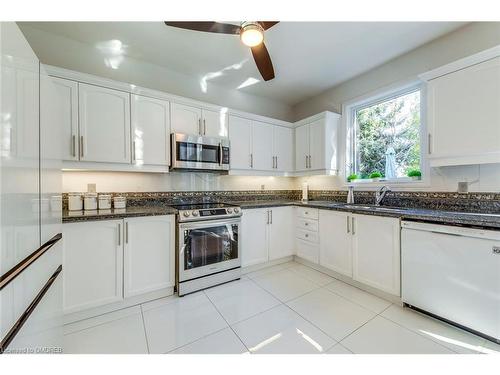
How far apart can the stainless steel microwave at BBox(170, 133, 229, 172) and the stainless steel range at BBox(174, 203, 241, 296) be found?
0.56m

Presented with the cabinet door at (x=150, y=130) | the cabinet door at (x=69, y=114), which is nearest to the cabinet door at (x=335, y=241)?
the cabinet door at (x=150, y=130)

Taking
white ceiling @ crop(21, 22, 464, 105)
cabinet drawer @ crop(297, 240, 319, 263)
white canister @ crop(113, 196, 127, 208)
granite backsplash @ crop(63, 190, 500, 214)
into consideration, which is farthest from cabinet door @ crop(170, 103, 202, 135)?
cabinet drawer @ crop(297, 240, 319, 263)

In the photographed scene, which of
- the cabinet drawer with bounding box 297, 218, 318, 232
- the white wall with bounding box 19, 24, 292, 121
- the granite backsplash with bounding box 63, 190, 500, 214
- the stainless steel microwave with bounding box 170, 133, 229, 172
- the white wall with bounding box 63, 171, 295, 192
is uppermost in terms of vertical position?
the white wall with bounding box 19, 24, 292, 121

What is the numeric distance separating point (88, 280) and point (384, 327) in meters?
2.47

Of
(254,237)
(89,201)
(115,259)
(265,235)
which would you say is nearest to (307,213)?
(265,235)

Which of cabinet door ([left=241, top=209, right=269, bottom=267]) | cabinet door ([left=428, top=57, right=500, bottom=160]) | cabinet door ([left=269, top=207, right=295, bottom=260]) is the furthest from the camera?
cabinet door ([left=269, top=207, right=295, bottom=260])

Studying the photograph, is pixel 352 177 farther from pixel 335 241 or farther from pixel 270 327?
pixel 270 327

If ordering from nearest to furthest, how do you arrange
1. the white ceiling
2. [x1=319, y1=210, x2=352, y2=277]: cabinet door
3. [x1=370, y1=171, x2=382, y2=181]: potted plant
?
the white ceiling → [x1=319, y1=210, x2=352, y2=277]: cabinet door → [x1=370, y1=171, x2=382, y2=181]: potted plant

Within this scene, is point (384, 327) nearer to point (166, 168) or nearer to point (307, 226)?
point (307, 226)

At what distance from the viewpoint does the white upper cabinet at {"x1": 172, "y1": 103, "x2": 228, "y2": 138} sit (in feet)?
8.16

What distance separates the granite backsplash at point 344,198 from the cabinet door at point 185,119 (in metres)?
0.85

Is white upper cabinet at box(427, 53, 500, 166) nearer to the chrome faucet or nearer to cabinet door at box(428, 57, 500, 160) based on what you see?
cabinet door at box(428, 57, 500, 160)

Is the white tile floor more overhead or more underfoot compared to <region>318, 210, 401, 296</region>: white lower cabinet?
more underfoot

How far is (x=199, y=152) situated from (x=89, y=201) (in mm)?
1242
